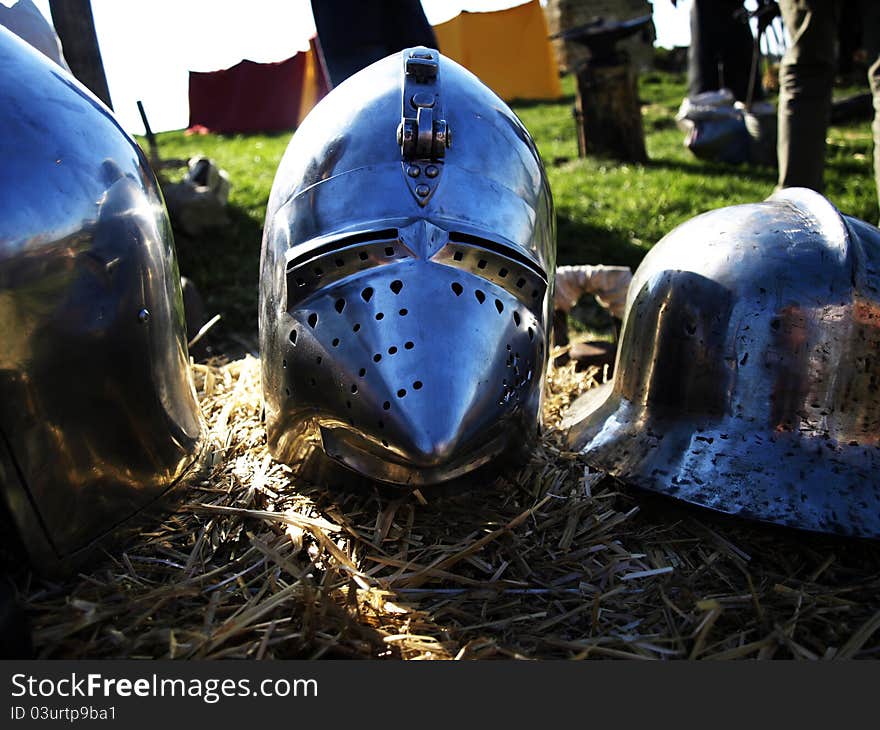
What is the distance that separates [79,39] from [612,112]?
4.44 m

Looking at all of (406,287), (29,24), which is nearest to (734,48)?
(29,24)

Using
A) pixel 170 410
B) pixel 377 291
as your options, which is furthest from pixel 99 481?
pixel 377 291

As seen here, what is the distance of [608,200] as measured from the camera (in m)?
5.45

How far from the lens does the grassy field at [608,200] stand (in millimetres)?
4473

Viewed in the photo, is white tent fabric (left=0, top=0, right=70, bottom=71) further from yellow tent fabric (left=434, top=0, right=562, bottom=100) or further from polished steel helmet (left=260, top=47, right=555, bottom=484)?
yellow tent fabric (left=434, top=0, right=562, bottom=100)

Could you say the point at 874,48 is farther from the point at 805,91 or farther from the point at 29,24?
the point at 29,24

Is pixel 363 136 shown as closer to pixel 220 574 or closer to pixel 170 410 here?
pixel 170 410

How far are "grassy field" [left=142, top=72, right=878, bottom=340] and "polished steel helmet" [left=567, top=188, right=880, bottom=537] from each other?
8.09ft

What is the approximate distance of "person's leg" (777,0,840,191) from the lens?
3.44 m

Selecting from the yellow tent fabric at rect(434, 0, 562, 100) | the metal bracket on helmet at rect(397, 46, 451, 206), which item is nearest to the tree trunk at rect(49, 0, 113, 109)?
the metal bracket on helmet at rect(397, 46, 451, 206)

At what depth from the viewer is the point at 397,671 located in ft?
3.92

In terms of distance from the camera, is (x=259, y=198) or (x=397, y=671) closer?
(x=397, y=671)

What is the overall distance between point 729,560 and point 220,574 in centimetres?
103

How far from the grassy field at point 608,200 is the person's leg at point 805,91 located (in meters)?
1.05
